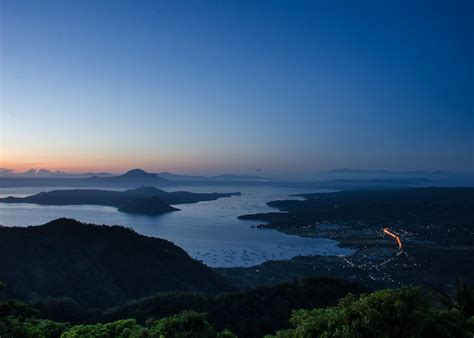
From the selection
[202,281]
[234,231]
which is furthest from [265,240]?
[202,281]

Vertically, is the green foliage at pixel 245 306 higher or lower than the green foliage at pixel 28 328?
lower

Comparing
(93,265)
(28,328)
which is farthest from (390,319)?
(93,265)

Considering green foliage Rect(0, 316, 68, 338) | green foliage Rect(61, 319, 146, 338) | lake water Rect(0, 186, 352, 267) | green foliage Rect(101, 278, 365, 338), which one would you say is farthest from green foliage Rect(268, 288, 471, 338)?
lake water Rect(0, 186, 352, 267)

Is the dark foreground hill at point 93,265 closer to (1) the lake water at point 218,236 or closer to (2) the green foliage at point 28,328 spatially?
(1) the lake water at point 218,236

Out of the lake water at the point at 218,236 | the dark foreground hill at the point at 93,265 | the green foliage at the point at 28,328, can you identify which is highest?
the green foliage at the point at 28,328

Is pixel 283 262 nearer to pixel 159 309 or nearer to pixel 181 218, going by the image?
pixel 159 309

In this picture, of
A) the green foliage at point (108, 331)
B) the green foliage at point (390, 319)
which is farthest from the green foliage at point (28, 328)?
the green foliage at point (390, 319)

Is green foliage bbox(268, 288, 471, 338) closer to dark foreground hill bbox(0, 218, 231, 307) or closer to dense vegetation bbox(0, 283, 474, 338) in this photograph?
dense vegetation bbox(0, 283, 474, 338)
